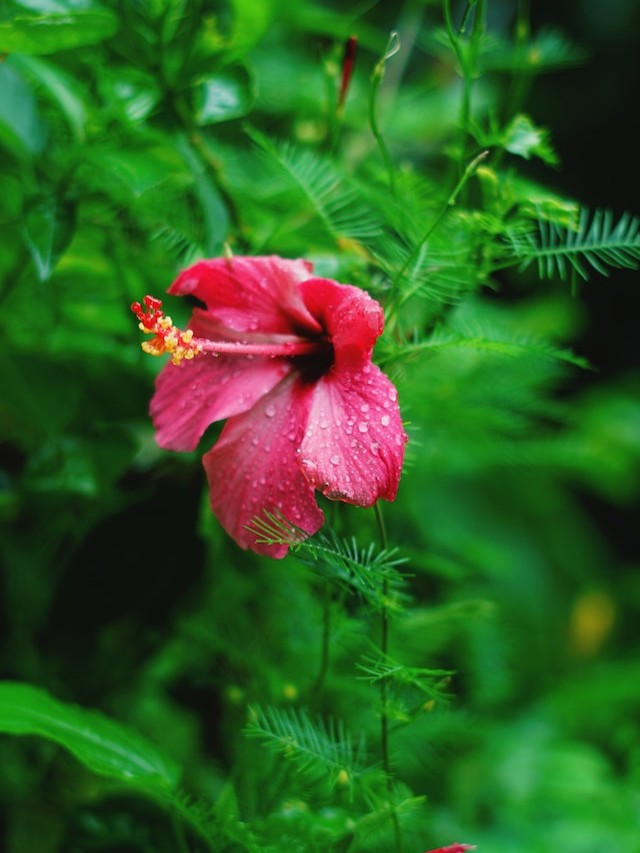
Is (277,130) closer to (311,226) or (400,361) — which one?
(311,226)

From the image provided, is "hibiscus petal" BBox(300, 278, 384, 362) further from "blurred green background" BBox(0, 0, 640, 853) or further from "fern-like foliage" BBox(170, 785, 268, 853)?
"fern-like foliage" BBox(170, 785, 268, 853)

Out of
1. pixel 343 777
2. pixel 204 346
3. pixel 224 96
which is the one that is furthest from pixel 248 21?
pixel 343 777

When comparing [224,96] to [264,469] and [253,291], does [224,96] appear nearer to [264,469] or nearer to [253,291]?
[253,291]

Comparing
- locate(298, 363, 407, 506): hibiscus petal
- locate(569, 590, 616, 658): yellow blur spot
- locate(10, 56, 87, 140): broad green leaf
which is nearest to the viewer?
locate(298, 363, 407, 506): hibiscus petal

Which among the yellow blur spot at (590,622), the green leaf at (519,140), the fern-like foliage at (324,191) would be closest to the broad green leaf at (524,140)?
the green leaf at (519,140)

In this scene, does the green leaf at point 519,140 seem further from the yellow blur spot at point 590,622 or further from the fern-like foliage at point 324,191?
the yellow blur spot at point 590,622

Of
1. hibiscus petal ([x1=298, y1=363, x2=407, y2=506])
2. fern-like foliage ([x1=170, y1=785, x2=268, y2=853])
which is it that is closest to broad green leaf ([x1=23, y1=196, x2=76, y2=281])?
hibiscus petal ([x1=298, y1=363, x2=407, y2=506])

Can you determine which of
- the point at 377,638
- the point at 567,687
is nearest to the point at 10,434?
the point at 377,638
